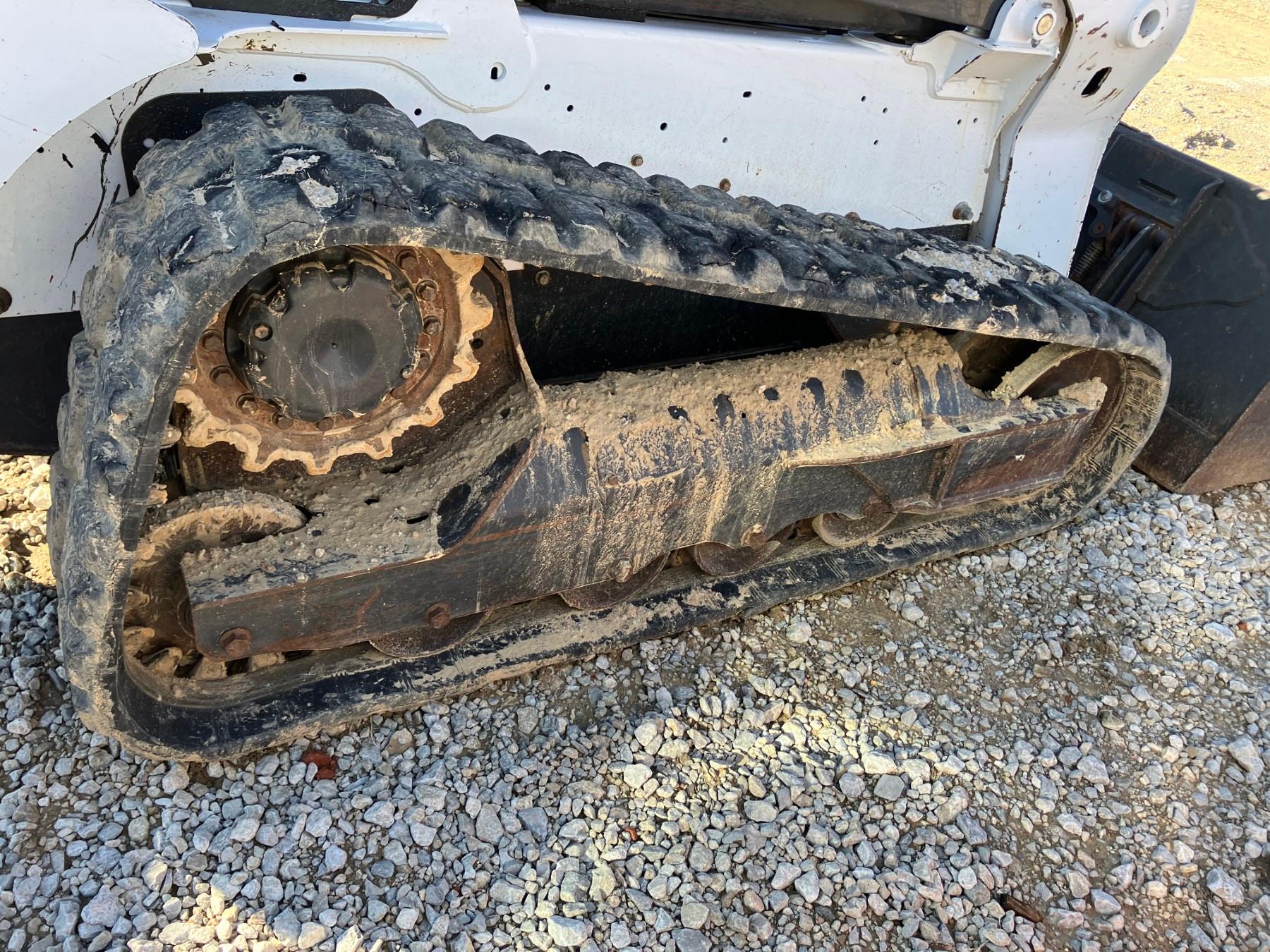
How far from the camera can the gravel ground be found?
6.02ft

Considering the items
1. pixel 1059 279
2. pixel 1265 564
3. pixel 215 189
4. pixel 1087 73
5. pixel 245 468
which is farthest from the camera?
pixel 1265 564

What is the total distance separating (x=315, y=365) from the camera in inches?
65.9

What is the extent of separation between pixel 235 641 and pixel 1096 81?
89.9 inches

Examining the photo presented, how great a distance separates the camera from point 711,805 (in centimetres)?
206

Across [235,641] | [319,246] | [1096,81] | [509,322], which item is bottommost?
[235,641]

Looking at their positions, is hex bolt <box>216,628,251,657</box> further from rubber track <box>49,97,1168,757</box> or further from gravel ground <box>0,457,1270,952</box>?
gravel ground <box>0,457,1270,952</box>

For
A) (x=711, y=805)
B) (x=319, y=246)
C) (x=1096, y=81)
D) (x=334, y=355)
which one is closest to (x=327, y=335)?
(x=334, y=355)

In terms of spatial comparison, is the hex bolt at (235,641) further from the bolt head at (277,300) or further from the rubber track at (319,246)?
the bolt head at (277,300)

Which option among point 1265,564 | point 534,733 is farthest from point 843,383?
point 1265,564

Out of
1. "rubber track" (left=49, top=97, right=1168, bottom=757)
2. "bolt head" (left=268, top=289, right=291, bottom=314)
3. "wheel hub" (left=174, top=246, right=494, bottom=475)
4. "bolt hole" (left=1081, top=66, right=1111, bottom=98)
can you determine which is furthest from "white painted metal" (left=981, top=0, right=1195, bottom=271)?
"bolt head" (left=268, top=289, right=291, bottom=314)

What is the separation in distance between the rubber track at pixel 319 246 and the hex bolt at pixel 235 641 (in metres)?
0.16

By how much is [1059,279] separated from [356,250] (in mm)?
1543

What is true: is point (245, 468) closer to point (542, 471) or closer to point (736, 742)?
point (542, 471)

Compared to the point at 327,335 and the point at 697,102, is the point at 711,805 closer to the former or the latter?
the point at 327,335
